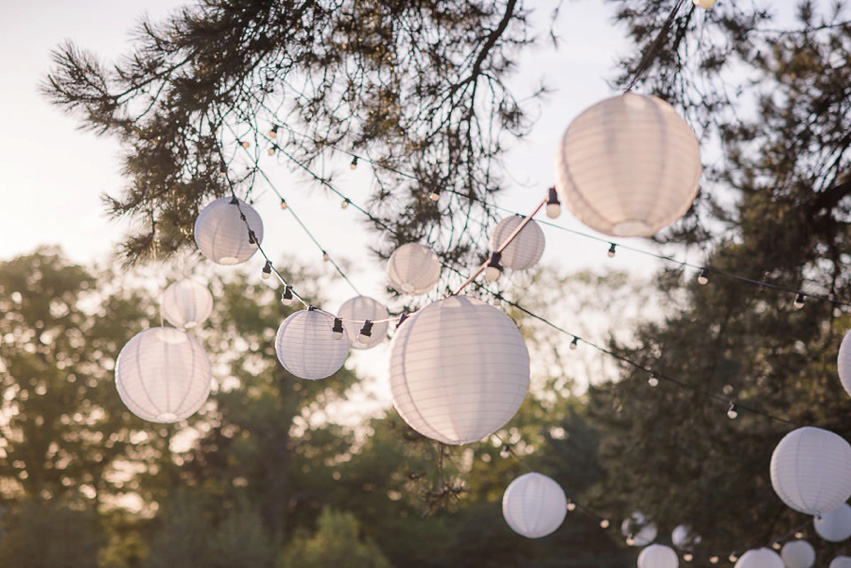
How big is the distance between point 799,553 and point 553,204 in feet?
19.4

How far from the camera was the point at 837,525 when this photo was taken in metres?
5.86

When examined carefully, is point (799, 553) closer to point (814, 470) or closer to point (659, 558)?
point (659, 558)

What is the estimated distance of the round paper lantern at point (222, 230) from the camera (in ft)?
9.72

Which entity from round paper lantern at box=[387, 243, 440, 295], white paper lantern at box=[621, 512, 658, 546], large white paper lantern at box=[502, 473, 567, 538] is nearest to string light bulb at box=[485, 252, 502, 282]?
round paper lantern at box=[387, 243, 440, 295]

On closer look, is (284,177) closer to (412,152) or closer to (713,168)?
(412,152)

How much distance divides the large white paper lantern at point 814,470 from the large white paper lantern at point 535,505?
177 centimetres

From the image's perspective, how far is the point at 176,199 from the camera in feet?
10.4

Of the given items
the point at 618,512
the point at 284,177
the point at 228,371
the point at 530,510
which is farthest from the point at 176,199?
the point at 228,371

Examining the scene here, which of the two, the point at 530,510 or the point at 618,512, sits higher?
the point at 618,512

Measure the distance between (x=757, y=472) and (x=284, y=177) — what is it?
5.23m

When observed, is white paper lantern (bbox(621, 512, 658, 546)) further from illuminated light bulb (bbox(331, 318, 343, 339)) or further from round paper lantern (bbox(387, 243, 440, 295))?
illuminated light bulb (bbox(331, 318, 343, 339))

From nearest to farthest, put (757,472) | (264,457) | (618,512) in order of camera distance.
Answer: (757,472)
(618,512)
(264,457)

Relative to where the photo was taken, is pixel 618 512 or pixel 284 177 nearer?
pixel 284 177

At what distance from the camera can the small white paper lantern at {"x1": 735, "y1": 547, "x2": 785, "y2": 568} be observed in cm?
515
